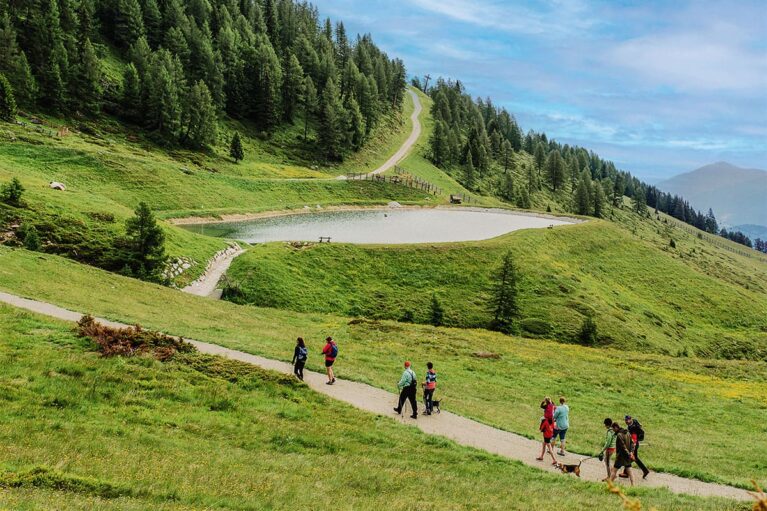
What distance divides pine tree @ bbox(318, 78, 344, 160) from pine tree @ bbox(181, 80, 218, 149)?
114ft

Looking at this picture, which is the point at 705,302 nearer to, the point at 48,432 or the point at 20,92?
Answer: the point at 48,432

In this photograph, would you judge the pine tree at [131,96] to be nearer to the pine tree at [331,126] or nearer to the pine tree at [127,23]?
the pine tree at [127,23]

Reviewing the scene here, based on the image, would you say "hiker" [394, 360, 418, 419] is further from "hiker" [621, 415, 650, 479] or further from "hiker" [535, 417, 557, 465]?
"hiker" [621, 415, 650, 479]

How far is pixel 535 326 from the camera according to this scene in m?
51.7

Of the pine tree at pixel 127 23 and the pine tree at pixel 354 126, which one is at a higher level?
the pine tree at pixel 127 23

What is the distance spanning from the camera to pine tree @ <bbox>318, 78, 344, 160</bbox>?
134 metres

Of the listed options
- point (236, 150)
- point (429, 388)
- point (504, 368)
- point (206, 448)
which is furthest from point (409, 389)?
point (236, 150)

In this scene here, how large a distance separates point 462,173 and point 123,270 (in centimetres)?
14600

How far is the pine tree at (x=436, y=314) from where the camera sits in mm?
49781

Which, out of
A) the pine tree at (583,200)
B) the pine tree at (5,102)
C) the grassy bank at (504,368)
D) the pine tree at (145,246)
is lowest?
the grassy bank at (504,368)

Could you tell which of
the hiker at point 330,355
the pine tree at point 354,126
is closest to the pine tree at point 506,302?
the hiker at point 330,355

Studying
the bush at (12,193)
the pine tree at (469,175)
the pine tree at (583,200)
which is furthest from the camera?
the pine tree at (583,200)

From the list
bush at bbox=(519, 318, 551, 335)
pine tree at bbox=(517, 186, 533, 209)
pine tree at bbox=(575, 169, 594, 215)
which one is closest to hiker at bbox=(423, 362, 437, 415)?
bush at bbox=(519, 318, 551, 335)

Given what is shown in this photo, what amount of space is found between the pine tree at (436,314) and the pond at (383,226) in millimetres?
18863
